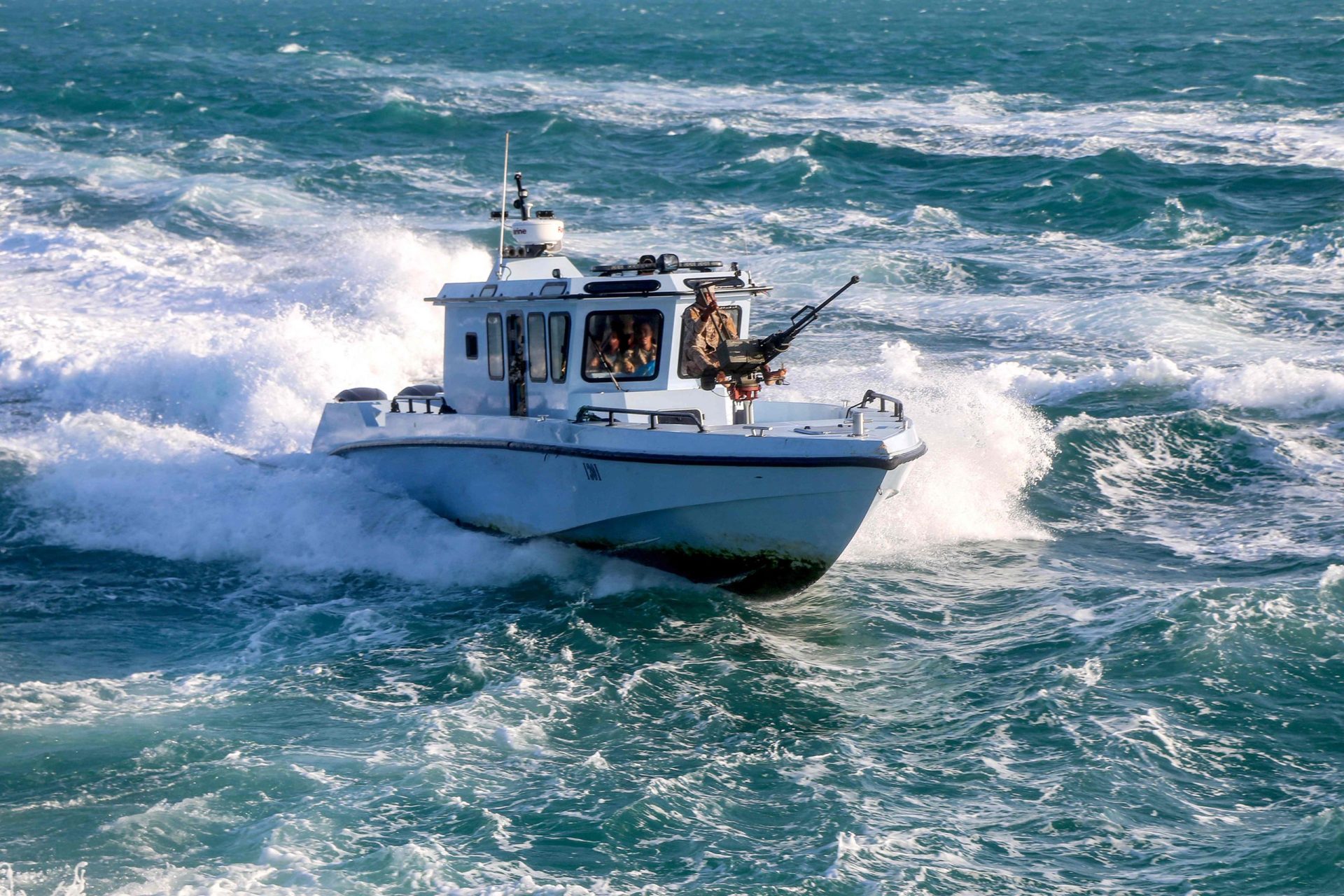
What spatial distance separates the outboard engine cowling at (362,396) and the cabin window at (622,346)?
300 centimetres

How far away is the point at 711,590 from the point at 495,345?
2874mm

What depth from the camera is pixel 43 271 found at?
2483 cm

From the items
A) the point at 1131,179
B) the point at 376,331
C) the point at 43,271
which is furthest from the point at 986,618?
the point at 1131,179

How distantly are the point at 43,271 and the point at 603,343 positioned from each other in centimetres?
1563

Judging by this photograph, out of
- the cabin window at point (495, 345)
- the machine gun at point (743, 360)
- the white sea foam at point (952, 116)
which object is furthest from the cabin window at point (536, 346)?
the white sea foam at point (952, 116)

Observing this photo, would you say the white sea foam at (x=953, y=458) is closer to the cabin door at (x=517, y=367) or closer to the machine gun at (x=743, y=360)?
the machine gun at (x=743, y=360)

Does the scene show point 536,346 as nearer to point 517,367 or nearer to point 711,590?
point 517,367

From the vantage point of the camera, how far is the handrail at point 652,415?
12.1 metres

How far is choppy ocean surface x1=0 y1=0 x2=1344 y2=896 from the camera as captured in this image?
8.57 meters

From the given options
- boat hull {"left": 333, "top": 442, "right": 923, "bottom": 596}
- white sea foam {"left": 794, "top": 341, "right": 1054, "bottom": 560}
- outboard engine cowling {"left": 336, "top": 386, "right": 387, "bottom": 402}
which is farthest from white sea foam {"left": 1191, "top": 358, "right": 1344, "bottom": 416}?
outboard engine cowling {"left": 336, "top": 386, "right": 387, "bottom": 402}

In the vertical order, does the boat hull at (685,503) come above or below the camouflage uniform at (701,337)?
below

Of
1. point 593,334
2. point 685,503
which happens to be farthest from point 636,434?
point 593,334

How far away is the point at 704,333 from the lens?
12.6 m

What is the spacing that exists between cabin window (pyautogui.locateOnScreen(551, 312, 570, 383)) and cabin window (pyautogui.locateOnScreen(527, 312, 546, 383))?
90mm
